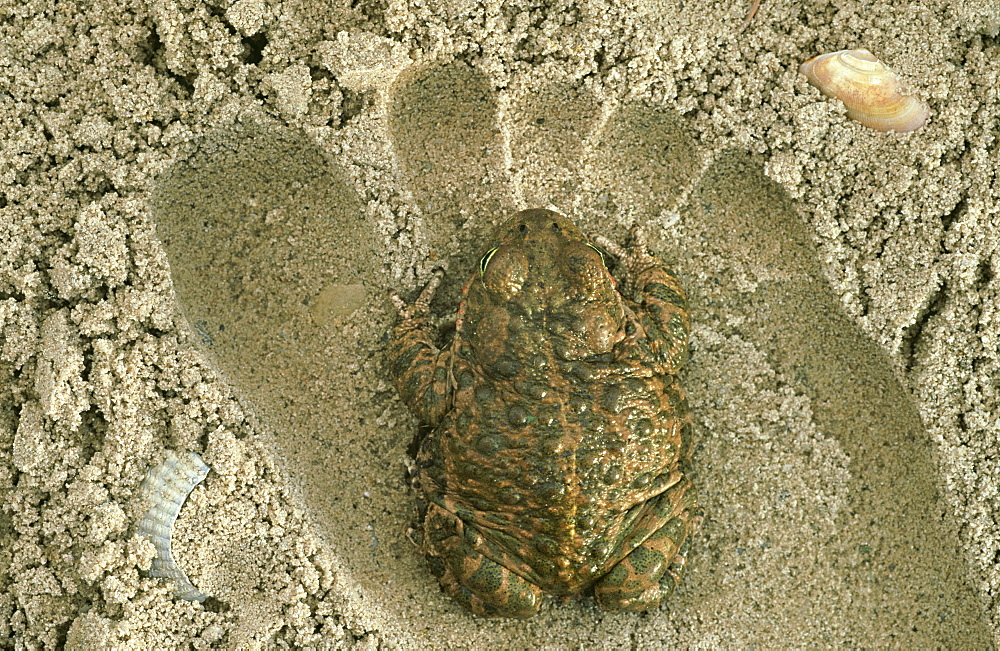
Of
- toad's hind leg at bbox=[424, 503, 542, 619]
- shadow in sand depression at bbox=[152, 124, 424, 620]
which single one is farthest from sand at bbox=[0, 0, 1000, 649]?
toad's hind leg at bbox=[424, 503, 542, 619]

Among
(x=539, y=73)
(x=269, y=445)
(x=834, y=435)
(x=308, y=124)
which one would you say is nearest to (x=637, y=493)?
(x=834, y=435)

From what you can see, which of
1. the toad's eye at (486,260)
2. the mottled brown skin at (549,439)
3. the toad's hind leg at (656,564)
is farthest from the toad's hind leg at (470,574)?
the toad's eye at (486,260)

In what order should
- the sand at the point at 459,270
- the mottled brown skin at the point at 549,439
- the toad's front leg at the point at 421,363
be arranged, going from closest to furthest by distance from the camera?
1. the mottled brown skin at the point at 549,439
2. the toad's front leg at the point at 421,363
3. the sand at the point at 459,270

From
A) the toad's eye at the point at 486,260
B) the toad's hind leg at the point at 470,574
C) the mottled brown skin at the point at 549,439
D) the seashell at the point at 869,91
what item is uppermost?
the seashell at the point at 869,91

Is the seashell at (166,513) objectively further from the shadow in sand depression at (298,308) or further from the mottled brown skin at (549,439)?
the mottled brown skin at (549,439)

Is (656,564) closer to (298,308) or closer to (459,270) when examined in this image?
(459,270)

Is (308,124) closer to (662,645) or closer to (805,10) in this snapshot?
(805,10)
